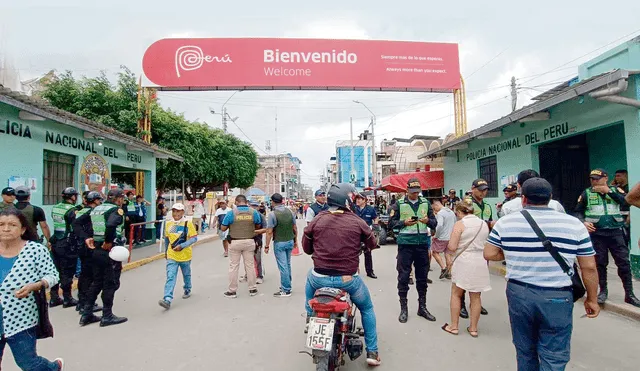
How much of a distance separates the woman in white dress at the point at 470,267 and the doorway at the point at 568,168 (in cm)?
Result: 723

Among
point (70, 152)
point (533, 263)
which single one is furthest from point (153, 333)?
point (70, 152)

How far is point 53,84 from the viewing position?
1520cm

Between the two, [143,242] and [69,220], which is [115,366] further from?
[143,242]

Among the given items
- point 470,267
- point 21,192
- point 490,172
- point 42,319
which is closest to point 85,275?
point 21,192

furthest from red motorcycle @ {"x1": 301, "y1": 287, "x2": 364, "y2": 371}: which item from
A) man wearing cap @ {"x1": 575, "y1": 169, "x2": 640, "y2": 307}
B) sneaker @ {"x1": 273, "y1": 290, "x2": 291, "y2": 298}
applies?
man wearing cap @ {"x1": 575, "y1": 169, "x2": 640, "y2": 307}

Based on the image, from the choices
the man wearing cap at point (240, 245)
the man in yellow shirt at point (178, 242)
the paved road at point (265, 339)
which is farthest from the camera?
the man wearing cap at point (240, 245)

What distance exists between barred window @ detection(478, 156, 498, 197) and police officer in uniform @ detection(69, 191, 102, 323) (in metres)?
10.1

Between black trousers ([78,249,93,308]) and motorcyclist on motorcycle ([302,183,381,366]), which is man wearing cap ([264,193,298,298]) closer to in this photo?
black trousers ([78,249,93,308])

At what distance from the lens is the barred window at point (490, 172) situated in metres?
11.0

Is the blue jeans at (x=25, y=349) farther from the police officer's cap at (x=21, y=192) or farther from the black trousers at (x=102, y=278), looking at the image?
the police officer's cap at (x=21, y=192)

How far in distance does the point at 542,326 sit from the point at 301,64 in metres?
14.8

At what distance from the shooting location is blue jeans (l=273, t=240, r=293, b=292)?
6.20m

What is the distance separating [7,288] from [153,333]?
85.6 inches

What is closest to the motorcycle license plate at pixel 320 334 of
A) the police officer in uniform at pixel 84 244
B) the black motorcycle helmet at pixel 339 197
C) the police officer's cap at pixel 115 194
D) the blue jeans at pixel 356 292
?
the blue jeans at pixel 356 292
